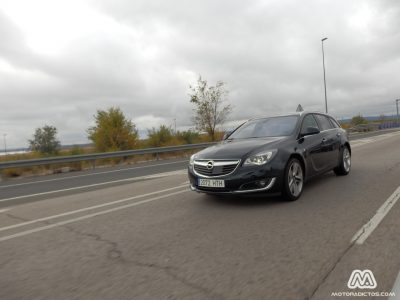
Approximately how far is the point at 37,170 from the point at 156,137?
13.6 metres

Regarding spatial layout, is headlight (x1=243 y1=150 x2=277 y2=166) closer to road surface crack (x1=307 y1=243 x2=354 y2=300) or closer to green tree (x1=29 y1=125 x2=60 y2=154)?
road surface crack (x1=307 y1=243 x2=354 y2=300)

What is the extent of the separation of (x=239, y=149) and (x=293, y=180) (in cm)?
106

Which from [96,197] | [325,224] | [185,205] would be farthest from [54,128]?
[325,224]

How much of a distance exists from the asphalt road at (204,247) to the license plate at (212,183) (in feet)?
1.25

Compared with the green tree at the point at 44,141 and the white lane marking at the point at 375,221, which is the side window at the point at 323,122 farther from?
the green tree at the point at 44,141

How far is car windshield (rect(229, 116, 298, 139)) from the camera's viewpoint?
20.4 ft

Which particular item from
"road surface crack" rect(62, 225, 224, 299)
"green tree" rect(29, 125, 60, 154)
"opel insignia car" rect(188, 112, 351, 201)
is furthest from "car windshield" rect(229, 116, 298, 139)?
"green tree" rect(29, 125, 60, 154)

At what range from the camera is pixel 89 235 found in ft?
14.3

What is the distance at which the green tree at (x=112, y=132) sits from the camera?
2767 centimetres

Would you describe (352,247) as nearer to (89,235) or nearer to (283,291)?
(283,291)

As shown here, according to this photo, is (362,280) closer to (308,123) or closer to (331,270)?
(331,270)

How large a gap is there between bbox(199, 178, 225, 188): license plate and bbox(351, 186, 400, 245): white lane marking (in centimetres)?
200

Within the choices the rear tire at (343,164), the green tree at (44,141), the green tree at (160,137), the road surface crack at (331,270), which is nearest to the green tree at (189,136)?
the green tree at (160,137)

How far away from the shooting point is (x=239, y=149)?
5340 millimetres
